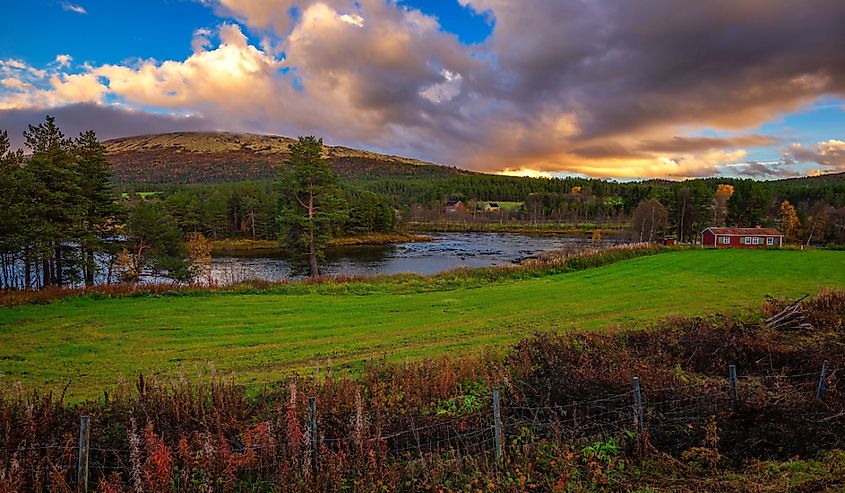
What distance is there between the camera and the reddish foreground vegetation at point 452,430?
6148mm

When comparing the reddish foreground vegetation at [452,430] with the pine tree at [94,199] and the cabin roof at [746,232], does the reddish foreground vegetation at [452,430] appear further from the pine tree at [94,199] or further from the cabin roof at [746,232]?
the cabin roof at [746,232]

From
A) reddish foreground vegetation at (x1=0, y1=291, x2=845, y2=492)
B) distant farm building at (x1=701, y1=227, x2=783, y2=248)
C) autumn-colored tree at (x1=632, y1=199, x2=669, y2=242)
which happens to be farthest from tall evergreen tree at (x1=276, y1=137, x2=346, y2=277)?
autumn-colored tree at (x1=632, y1=199, x2=669, y2=242)

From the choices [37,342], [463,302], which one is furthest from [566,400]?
[37,342]

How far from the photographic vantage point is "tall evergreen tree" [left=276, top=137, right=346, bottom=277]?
3578cm

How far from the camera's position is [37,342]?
14.1m

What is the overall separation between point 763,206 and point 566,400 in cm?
9028

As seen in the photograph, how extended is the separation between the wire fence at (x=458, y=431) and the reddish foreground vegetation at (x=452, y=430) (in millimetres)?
32

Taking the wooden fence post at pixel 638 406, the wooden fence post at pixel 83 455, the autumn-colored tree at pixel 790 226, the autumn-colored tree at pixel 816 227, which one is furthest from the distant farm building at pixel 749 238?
the wooden fence post at pixel 83 455

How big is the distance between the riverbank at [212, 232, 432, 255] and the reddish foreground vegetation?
2508 inches

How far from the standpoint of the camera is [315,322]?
17.5 meters

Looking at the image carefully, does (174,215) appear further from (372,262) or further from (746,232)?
(746,232)

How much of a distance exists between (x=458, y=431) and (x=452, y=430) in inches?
4.0

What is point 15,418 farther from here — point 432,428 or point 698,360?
point 698,360

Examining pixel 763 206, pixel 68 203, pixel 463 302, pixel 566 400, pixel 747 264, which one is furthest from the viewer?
pixel 763 206
